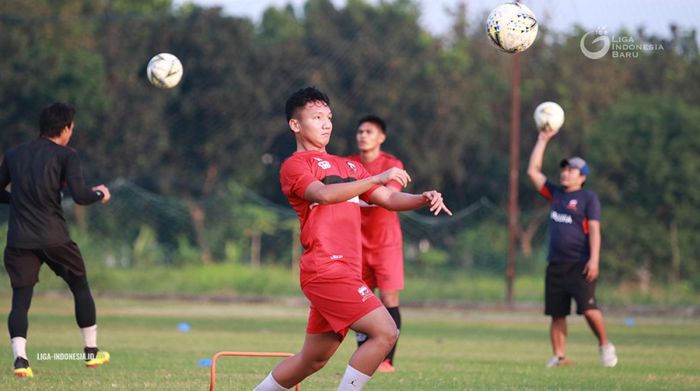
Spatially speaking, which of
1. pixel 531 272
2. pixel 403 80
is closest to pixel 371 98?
pixel 403 80

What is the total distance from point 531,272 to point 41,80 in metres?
22.4

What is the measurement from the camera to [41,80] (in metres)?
43.5

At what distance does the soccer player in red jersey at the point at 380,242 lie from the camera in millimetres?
11539

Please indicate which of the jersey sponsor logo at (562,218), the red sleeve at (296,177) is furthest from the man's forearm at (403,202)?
the jersey sponsor logo at (562,218)

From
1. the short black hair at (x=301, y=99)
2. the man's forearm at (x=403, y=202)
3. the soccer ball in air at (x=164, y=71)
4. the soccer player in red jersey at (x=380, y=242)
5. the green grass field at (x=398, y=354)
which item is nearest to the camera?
the man's forearm at (x=403, y=202)

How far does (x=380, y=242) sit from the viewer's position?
38.0 feet

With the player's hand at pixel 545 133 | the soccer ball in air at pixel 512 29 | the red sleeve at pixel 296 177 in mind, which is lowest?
the red sleeve at pixel 296 177

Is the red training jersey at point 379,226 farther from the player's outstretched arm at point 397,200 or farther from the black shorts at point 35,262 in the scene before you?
the player's outstretched arm at point 397,200

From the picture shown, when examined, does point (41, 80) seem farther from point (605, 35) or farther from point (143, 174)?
Answer: point (605, 35)

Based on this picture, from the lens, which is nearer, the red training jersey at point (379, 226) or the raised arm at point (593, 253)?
the red training jersey at point (379, 226)

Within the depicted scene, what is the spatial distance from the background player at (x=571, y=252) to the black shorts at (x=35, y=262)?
515 centimetres

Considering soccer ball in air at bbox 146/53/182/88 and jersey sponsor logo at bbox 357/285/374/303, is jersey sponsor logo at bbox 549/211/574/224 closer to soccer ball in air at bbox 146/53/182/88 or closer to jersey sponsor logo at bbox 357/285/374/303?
soccer ball in air at bbox 146/53/182/88

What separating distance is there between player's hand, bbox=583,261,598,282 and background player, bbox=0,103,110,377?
5.30m

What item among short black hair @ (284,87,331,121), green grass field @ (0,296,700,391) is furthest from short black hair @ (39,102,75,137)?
short black hair @ (284,87,331,121)
